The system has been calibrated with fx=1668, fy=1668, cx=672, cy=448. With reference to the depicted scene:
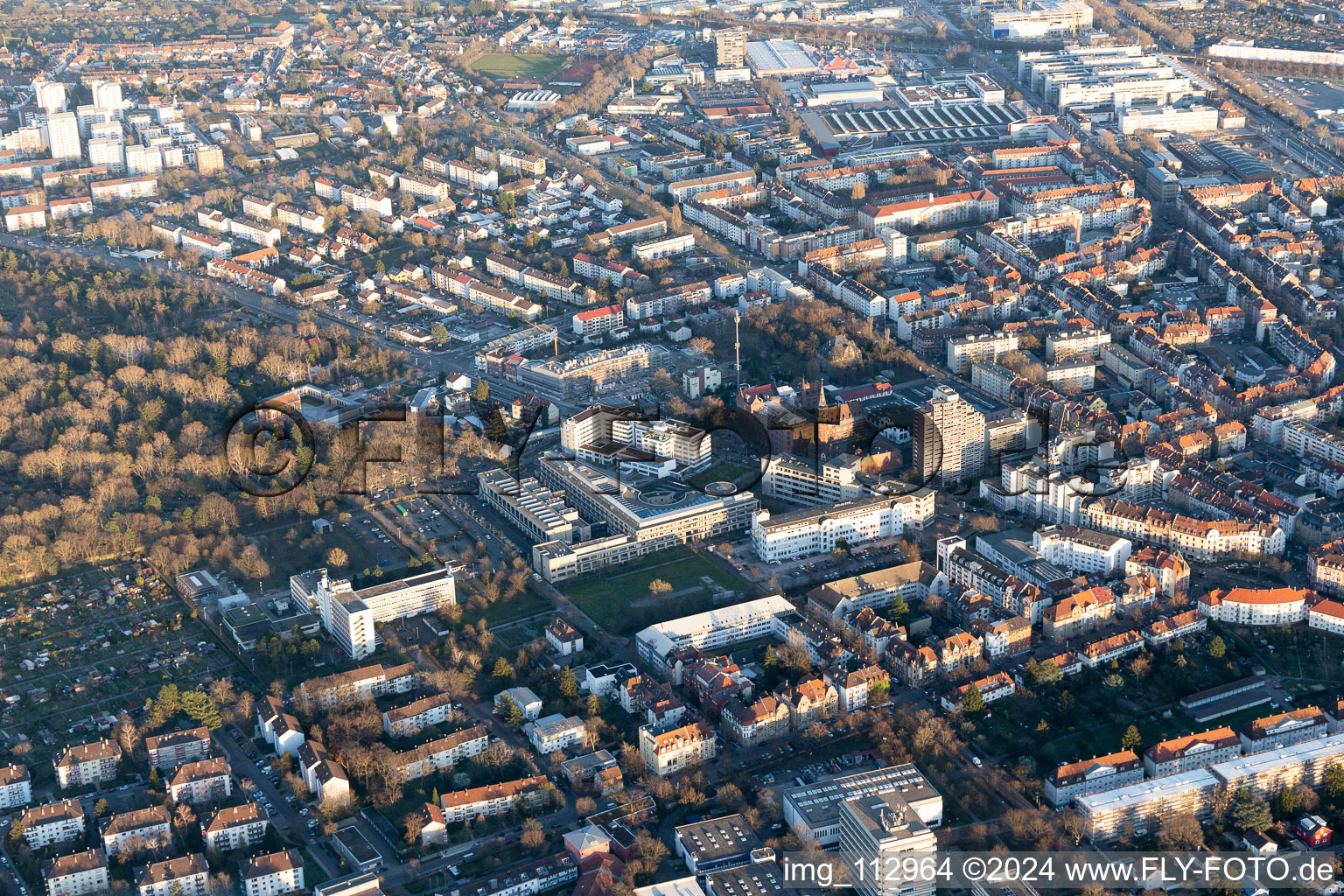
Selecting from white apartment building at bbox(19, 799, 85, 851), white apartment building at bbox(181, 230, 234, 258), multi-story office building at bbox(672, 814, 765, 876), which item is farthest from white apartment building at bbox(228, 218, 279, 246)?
multi-story office building at bbox(672, 814, 765, 876)

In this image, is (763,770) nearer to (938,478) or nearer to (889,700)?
(889,700)

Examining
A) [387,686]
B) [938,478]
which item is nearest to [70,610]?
[387,686]

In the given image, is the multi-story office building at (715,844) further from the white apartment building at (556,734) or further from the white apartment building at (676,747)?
the white apartment building at (556,734)

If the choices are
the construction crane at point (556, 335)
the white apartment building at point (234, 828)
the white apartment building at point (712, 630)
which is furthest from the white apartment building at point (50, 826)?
the construction crane at point (556, 335)

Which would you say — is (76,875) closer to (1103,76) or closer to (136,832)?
(136,832)

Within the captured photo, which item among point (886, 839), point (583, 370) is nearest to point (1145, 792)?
point (886, 839)

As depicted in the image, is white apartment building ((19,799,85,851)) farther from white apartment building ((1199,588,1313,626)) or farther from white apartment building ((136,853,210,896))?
white apartment building ((1199,588,1313,626))
